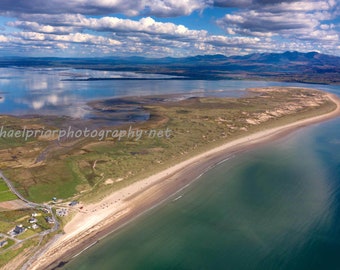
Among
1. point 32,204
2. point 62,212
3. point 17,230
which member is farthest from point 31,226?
point 32,204

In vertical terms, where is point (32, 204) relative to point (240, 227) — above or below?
below

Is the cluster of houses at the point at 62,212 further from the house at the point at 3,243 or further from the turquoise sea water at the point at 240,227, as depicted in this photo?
the turquoise sea water at the point at 240,227

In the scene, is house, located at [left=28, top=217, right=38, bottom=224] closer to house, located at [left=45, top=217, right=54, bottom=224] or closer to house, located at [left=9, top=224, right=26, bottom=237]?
house, located at [left=45, top=217, right=54, bottom=224]

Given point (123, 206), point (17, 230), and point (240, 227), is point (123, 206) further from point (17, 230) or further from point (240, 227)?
point (240, 227)

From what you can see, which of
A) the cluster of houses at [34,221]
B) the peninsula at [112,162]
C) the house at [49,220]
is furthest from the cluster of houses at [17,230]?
the house at [49,220]

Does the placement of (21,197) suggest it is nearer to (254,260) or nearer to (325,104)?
(254,260)

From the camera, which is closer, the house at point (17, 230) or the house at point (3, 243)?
the house at point (3, 243)
